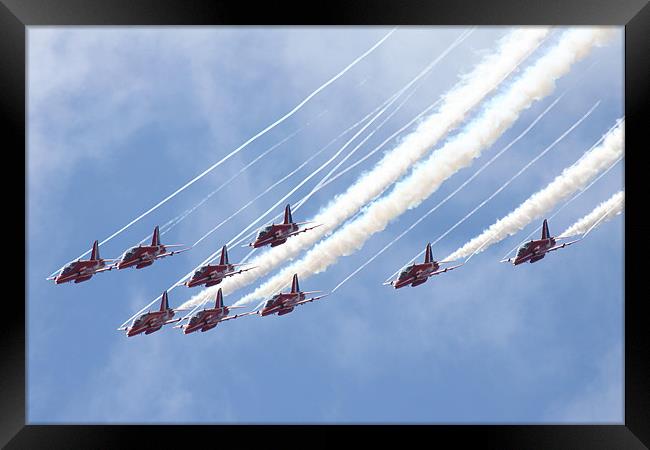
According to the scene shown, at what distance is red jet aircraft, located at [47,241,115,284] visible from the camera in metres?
35.1

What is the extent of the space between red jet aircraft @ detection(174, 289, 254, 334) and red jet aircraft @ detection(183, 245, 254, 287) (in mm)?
3674

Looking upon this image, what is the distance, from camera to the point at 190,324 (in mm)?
38969

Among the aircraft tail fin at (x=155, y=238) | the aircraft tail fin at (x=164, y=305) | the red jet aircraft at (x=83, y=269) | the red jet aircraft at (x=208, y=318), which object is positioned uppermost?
the aircraft tail fin at (x=155, y=238)

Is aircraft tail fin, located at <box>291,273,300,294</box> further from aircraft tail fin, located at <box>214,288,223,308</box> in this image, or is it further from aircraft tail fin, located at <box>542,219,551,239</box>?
aircraft tail fin, located at <box>542,219,551,239</box>

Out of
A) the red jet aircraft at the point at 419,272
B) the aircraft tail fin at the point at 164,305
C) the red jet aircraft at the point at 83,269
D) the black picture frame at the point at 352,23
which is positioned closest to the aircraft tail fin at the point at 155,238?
the red jet aircraft at the point at 83,269

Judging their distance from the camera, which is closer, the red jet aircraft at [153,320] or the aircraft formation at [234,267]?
the aircraft formation at [234,267]

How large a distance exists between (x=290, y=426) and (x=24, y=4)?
8244 mm

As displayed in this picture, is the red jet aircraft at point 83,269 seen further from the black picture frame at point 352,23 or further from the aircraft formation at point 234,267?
the black picture frame at point 352,23

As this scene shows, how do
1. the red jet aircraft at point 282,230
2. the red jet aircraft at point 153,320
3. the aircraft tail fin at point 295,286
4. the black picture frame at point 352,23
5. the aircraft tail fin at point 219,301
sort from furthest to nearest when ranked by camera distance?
the aircraft tail fin at point 219,301
the red jet aircraft at point 153,320
the aircraft tail fin at point 295,286
the red jet aircraft at point 282,230
the black picture frame at point 352,23

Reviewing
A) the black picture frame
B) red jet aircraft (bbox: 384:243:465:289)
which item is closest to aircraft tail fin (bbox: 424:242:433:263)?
red jet aircraft (bbox: 384:243:465:289)

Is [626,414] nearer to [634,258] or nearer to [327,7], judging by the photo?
[634,258]

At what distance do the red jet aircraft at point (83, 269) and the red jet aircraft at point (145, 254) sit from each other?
28.9 inches

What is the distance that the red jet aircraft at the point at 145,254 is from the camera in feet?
115

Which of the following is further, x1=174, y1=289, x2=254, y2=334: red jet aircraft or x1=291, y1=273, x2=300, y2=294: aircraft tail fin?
x1=174, y1=289, x2=254, y2=334: red jet aircraft
